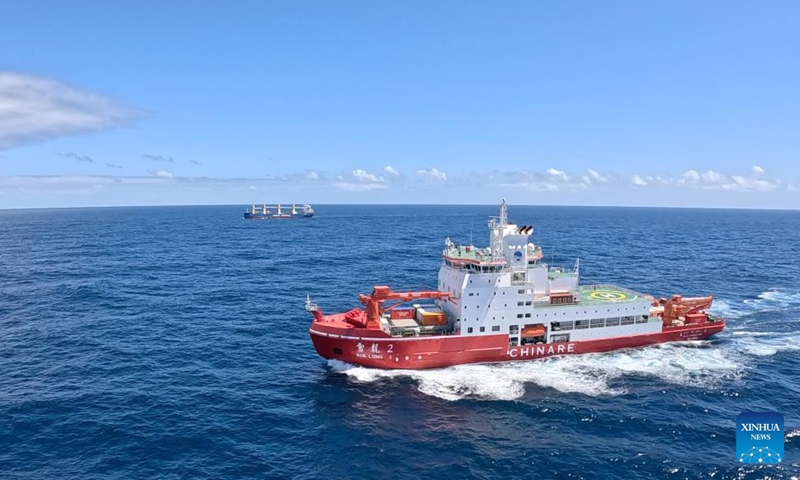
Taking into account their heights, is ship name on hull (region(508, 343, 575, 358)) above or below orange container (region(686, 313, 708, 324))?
below

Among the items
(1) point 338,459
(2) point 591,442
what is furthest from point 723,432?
(1) point 338,459

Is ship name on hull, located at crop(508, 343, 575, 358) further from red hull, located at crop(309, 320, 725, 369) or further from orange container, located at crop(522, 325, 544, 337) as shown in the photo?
orange container, located at crop(522, 325, 544, 337)

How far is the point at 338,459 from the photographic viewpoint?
103 ft

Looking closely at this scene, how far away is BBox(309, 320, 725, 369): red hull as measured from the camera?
147ft

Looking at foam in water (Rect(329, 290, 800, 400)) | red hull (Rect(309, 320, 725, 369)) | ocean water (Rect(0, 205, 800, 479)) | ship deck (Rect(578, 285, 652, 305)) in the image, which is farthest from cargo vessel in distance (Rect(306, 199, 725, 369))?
ocean water (Rect(0, 205, 800, 479))

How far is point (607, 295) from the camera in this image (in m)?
54.4

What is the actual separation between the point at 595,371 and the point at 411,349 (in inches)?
705

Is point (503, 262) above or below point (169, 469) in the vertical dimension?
above

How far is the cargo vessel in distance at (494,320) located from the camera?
4512 centimetres

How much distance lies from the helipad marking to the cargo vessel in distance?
17.2 inches

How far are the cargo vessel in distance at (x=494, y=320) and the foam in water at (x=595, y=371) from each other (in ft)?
3.55

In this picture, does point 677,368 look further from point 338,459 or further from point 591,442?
point 338,459

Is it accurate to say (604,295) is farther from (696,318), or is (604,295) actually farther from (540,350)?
(540,350)

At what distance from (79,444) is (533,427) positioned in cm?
3192
